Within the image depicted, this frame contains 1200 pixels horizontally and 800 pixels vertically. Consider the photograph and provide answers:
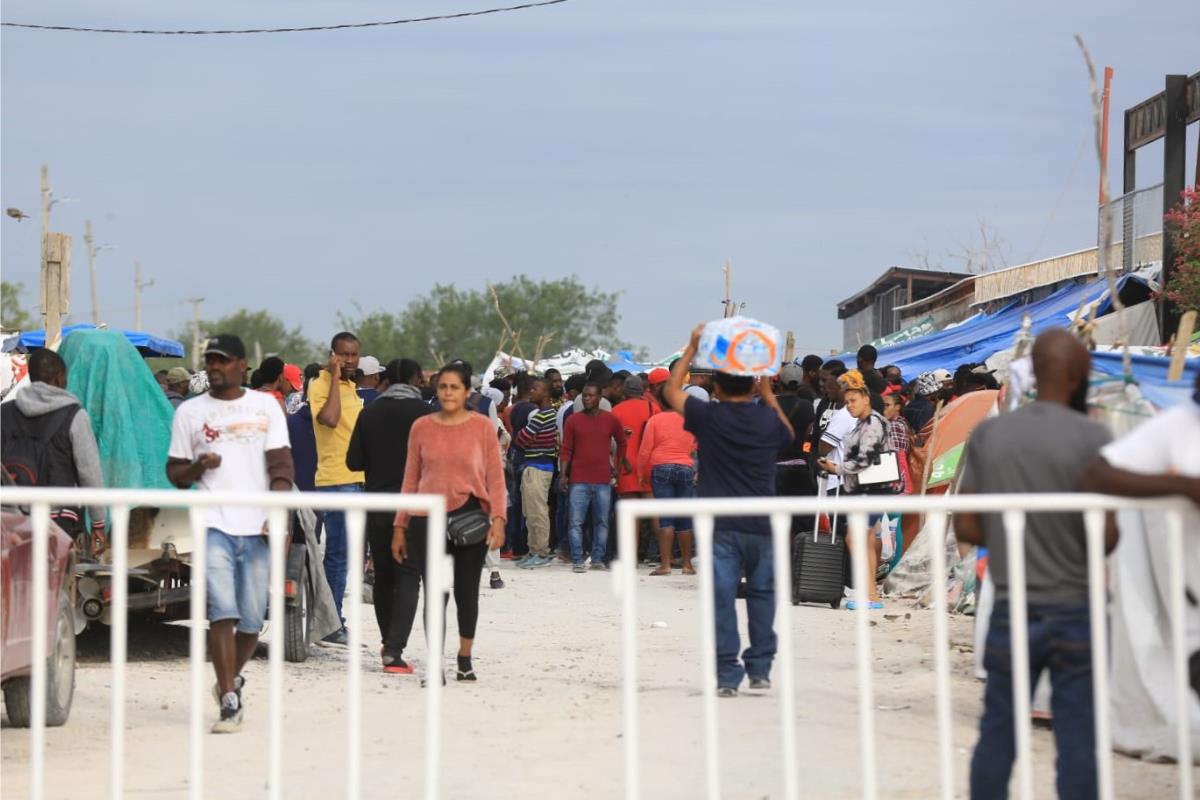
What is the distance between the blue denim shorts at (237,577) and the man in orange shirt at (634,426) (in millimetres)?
9645

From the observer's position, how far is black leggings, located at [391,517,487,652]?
34.2 ft

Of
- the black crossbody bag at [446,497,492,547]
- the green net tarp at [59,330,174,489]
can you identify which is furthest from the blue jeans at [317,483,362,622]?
the black crossbody bag at [446,497,492,547]

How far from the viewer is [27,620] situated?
26.7 ft

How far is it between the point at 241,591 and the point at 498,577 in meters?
8.19

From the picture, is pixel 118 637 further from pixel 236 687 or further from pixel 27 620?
pixel 236 687

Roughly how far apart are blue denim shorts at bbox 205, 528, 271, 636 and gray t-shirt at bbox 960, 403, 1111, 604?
4.04m

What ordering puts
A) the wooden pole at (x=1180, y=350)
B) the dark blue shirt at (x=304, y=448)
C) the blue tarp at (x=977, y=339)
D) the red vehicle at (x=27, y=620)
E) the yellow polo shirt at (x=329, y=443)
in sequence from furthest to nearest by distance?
1. the blue tarp at (x=977, y=339)
2. the dark blue shirt at (x=304, y=448)
3. the yellow polo shirt at (x=329, y=443)
4. the red vehicle at (x=27, y=620)
5. the wooden pole at (x=1180, y=350)

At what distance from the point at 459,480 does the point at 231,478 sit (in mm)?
1921

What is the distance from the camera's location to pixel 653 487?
17.7 m

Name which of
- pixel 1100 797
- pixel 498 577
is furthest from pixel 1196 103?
pixel 1100 797

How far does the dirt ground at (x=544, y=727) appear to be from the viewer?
734cm

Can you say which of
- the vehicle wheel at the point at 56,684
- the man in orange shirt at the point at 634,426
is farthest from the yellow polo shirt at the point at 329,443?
the man in orange shirt at the point at 634,426

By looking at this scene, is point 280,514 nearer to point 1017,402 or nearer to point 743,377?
point 1017,402

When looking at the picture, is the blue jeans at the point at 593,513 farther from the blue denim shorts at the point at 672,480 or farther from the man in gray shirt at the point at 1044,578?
the man in gray shirt at the point at 1044,578
